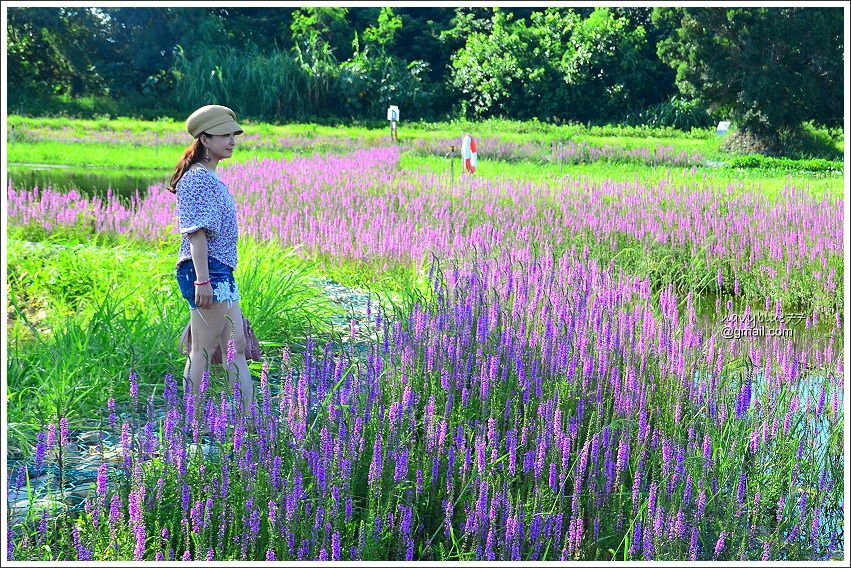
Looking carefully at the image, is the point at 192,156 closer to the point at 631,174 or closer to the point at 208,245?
the point at 208,245

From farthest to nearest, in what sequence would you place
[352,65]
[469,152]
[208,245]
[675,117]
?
[675,117], [352,65], [469,152], [208,245]

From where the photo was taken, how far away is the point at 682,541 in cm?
289

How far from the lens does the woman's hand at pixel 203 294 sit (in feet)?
12.8

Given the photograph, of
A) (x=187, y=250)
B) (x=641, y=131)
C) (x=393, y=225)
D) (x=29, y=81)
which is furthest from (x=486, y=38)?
(x=187, y=250)

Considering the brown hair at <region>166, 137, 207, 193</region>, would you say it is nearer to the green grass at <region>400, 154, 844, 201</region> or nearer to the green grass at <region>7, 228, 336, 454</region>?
the green grass at <region>7, 228, 336, 454</region>

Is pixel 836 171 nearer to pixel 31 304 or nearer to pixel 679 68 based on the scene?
pixel 679 68

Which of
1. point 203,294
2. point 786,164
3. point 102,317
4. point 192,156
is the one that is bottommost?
point 102,317

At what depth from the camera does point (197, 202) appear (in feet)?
12.8

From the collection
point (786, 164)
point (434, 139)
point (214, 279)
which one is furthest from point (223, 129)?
point (434, 139)

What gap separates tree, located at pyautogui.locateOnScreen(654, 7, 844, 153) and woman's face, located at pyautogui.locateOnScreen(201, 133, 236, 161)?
20.6 m

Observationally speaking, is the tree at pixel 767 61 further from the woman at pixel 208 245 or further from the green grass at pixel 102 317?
the woman at pixel 208 245

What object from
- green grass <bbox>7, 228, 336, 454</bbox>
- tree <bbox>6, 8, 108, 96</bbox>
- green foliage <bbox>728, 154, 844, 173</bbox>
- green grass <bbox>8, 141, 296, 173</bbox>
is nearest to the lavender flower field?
green grass <bbox>7, 228, 336, 454</bbox>

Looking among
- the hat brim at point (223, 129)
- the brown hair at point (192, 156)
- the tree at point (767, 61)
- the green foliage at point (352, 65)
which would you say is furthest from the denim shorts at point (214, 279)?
the green foliage at point (352, 65)

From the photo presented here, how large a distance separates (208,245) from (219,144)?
43 centimetres
